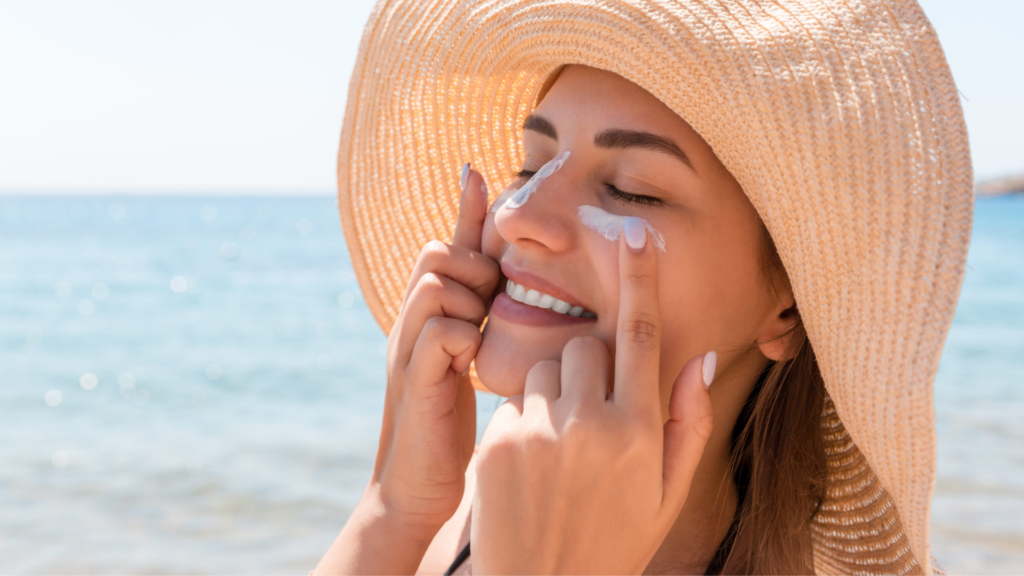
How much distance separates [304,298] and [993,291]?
12641 millimetres

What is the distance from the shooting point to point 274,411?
6383 millimetres

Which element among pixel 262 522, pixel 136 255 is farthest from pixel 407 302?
pixel 136 255

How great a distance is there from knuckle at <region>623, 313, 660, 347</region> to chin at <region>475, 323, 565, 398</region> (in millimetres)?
205

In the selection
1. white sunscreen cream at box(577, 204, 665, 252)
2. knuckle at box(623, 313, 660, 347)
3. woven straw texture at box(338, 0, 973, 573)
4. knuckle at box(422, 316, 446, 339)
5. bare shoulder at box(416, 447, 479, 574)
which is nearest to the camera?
woven straw texture at box(338, 0, 973, 573)

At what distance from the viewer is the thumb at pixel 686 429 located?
50.4 inches

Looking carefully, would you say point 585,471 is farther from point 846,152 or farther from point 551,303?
point 846,152

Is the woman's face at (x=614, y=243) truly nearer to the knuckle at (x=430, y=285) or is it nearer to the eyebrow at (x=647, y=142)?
the eyebrow at (x=647, y=142)

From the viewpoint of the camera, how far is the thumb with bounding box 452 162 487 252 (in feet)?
5.83

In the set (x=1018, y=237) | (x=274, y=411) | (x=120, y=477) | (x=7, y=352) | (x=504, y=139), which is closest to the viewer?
(x=504, y=139)

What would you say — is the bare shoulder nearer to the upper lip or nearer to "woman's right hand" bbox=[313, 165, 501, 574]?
"woman's right hand" bbox=[313, 165, 501, 574]

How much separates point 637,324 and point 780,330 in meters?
0.54

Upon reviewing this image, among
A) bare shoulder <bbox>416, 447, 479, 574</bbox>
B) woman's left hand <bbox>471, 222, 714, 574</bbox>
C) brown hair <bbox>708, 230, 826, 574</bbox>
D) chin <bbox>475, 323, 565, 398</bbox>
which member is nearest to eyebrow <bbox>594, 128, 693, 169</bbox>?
woman's left hand <bbox>471, 222, 714, 574</bbox>

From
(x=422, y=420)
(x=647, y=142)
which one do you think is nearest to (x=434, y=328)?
(x=422, y=420)

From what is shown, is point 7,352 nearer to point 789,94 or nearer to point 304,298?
point 304,298
